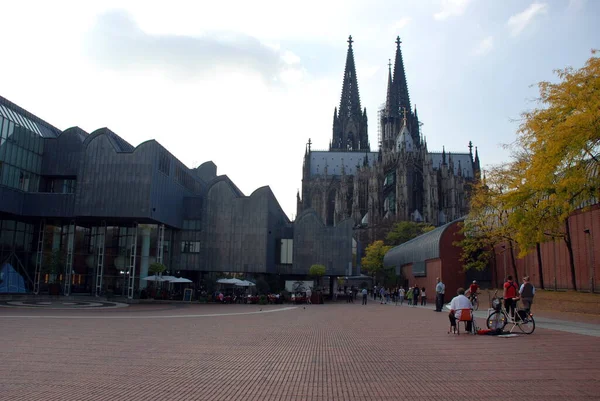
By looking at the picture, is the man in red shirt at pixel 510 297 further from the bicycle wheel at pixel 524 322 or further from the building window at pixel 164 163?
the building window at pixel 164 163

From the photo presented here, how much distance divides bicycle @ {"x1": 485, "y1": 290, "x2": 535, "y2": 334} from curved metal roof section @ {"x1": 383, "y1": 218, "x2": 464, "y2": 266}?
83.4 feet

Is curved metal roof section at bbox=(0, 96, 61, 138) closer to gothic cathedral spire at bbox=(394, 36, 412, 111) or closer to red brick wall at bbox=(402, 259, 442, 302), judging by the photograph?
red brick wall at bbox=(402, 259, 442, 302)

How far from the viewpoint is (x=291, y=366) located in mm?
9758

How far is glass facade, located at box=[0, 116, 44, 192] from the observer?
38606mm

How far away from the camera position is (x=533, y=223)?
21.8 metres

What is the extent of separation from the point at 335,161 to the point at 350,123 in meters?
10.9

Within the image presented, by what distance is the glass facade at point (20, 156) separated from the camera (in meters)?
38.6

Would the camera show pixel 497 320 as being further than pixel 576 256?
No

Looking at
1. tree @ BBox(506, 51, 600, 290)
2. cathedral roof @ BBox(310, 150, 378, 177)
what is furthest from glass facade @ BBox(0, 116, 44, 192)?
cathedral roof @ BBox(310, 150, 378, 177)

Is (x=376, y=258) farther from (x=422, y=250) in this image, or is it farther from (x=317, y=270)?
(x=422, y=250)

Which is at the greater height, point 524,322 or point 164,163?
point 164,163

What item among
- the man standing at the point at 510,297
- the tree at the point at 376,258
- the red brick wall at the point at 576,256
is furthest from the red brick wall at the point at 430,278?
the tree at the point at 376,258

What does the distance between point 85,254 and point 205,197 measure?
37.9 feet

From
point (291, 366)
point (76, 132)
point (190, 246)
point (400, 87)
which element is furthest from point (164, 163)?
point (400, 87)
